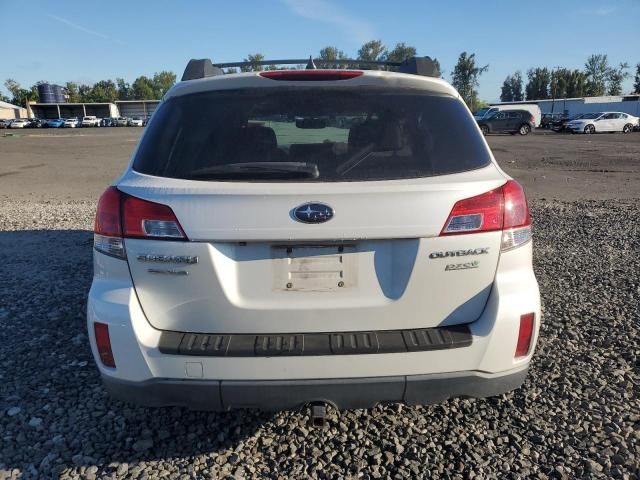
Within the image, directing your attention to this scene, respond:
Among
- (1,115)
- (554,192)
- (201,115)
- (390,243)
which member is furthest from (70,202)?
(1,115)

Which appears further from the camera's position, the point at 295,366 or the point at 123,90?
the point at 123,90

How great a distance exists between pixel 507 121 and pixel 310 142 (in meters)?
39.4

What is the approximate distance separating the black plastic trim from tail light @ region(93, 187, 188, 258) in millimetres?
434

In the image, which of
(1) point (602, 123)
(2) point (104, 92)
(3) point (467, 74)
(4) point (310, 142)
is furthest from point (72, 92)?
(4) point (310, 142)

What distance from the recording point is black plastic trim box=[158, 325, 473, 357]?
79.5 inches

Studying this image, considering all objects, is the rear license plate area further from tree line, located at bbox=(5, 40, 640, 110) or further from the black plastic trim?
tree line, located at bbox=(5, 40, 640, 110)

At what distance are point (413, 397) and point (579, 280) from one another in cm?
357

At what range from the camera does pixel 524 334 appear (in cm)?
220

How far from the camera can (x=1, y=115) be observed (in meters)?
98.3

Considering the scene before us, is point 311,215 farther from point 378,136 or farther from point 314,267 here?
point 378,136

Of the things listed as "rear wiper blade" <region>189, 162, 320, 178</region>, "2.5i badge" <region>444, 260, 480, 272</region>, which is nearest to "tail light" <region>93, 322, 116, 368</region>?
"rear wiper blade" <region>189, 162, 320, 178</region>

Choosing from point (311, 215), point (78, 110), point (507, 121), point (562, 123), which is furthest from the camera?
point (78, 110)

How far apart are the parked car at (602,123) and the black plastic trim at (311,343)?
43.3m

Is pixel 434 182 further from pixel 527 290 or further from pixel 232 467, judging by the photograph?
pixel 232 467
